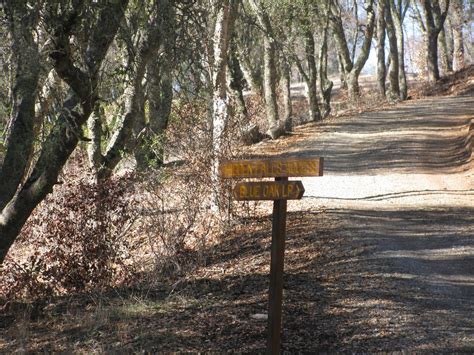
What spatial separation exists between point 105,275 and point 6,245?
192 centimetres

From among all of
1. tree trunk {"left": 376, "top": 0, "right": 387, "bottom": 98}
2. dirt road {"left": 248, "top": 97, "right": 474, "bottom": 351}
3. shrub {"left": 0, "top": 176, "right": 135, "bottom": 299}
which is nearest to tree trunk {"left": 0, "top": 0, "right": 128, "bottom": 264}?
shrub {"left": 0, "top": 176, "right": 135, "bottom": 299}

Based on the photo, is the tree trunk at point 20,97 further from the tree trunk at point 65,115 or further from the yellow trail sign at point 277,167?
the yellow trail sign at point 277,167

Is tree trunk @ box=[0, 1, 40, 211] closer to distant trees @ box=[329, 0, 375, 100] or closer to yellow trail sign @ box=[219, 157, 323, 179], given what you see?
yellow trail sign @ box=[219, 157, 323, 179]

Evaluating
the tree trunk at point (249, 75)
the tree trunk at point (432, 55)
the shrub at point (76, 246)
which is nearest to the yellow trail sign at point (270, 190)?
the shrub at point (76, 246)

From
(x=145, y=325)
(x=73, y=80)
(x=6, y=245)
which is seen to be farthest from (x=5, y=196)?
(x=145, y=325)

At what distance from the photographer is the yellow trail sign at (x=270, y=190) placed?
231 inches

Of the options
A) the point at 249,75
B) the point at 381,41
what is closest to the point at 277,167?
the point at 249,75

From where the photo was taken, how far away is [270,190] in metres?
6.02

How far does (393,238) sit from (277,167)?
17.9ft

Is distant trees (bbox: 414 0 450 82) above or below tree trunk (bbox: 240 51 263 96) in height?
above

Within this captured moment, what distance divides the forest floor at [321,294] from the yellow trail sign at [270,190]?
5.90 ft

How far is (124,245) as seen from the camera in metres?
10.3

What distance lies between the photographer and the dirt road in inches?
287

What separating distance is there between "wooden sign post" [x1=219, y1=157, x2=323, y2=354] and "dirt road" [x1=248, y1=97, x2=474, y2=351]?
46.2 inches
